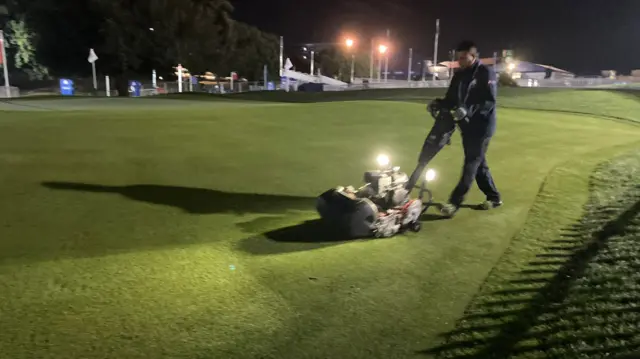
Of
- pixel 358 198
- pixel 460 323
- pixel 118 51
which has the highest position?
pixel 118 51

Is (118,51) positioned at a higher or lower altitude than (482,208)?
higher

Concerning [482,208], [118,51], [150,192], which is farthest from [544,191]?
[118,51]

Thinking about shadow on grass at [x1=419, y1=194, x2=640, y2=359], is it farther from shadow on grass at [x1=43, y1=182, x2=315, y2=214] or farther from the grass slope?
shadow on grass at [x1=43, y1=182, x2=315, y2=214]

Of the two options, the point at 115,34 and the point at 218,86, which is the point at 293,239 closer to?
the point at 115,34

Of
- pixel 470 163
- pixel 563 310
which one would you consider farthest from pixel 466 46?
pixel 563 310

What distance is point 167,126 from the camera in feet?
47.2

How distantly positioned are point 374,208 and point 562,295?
2.19m

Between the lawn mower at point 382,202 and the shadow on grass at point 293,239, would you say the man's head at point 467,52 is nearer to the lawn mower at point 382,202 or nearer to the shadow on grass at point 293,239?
the lawn mower at point 382,202

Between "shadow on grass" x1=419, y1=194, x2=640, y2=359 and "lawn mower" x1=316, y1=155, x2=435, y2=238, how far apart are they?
5.13ft

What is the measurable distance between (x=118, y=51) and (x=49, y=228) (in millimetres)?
51621

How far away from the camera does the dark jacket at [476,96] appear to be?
24.4ft

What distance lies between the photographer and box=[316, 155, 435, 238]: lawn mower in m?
6.19

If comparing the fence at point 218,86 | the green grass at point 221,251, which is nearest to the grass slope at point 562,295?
the green grass at point 221,251

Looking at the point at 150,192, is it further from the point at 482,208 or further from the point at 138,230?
the point at 482,208
